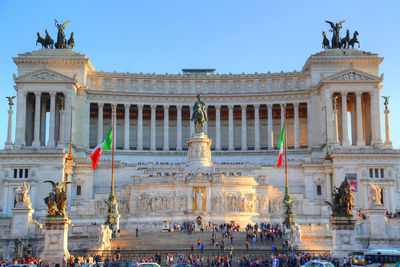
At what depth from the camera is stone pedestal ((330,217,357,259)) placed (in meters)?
46.6

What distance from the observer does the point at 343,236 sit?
4681 cm

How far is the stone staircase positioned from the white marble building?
571 cm

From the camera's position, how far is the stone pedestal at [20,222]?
58906mm

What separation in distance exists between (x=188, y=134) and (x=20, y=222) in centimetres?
4754

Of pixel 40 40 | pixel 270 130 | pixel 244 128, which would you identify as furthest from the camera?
pixel 244 128

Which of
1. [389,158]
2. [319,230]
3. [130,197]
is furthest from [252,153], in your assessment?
[319,230]

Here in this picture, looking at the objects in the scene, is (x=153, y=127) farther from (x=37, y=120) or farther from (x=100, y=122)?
(x=37, y=120)

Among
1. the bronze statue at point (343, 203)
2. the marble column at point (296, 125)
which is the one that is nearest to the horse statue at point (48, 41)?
the marble column at point (296, 125)

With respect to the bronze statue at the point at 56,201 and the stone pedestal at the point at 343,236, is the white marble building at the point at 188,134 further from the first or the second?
the stone pedestal at the point at 343,236

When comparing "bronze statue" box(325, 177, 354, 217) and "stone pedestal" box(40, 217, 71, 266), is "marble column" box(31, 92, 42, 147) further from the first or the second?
"bronze statue" box(325, 177, 354, 217)

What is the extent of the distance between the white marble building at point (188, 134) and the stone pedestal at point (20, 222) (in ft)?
18.3

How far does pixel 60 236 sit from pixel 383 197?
1811 inches

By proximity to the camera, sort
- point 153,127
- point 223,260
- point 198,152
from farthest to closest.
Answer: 1. point 153,127
2. point 198,152
3. point 223,260

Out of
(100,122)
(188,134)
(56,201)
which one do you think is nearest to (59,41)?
(100,122)
